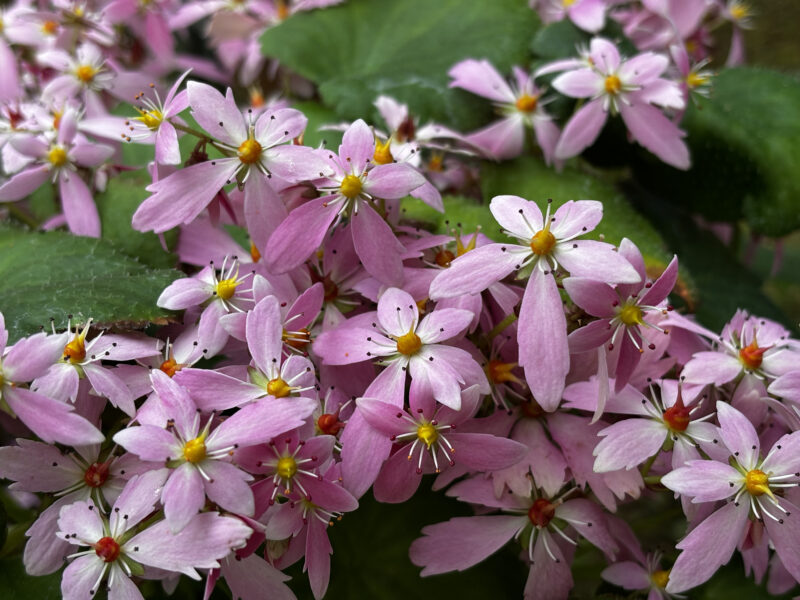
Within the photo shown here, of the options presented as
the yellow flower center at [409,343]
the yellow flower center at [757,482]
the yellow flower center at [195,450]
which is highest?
the yellow flower center at [409,343]

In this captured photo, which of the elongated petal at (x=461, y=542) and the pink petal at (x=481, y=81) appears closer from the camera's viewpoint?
the elongated petal at (x=461, y=542)

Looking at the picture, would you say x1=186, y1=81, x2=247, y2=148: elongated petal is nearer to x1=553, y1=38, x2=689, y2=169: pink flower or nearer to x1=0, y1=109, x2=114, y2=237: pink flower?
x1=0, y1=109, x2=114, y2=237: pink flower

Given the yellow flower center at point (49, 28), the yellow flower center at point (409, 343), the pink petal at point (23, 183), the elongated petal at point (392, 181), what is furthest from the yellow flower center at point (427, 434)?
the yellow flower center at point (49, 28)

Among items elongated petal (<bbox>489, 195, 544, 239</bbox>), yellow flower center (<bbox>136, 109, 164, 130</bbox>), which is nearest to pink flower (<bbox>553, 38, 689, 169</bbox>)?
elongated petal (<bbox>489, 195, 544, 239</bbox>)

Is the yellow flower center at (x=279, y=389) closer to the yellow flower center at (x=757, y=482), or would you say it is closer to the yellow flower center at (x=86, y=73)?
the yellow flower center at (x=757, y=482)

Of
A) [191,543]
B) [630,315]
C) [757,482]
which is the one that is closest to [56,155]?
[191,543]

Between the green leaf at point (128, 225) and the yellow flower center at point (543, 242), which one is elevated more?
the yellow flower center at point (543, 242)

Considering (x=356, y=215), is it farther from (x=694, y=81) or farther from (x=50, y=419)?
(x=694, y=81)
